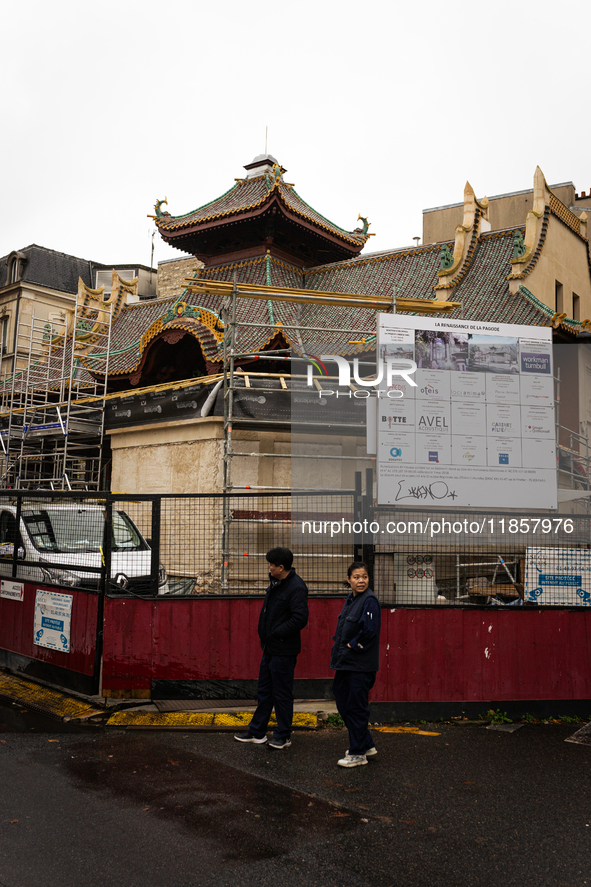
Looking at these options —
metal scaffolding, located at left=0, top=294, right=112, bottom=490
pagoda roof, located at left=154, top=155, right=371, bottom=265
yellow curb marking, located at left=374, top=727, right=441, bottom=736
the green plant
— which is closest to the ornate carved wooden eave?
pagoda roof, located at left=154, top=155, right=371, bottom=265

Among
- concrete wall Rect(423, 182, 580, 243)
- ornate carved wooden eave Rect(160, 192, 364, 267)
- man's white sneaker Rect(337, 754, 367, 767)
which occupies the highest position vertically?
concrete wall Rect(423, 182, 580, 243)

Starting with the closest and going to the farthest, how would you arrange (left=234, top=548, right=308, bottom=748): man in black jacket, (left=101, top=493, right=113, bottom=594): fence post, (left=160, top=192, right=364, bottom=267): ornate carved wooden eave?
(left=234, top=548, right=308, bottom=748): man in black jacket, (left=101, top=493, right=113, bottom=594): fence post, (left=160, top=192, right=364, bottom=267): ornate carved wooden eave

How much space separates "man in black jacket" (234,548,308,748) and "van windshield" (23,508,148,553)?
88.7 inches

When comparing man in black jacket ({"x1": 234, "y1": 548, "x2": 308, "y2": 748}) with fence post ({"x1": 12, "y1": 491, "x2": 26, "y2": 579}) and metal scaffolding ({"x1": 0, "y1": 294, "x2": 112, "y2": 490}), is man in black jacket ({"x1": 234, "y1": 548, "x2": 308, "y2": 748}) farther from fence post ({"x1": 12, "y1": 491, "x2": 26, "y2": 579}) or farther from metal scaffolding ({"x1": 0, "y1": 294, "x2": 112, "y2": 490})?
metal scaffolding ({"x1": 0, "y1": 294, "x2": 112, "y2": 490})

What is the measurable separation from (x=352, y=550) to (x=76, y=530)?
11.4ft

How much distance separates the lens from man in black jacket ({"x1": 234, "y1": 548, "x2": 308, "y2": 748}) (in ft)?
21.4

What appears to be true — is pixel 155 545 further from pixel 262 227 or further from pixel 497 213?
pixel 497 213

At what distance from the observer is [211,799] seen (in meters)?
5.15

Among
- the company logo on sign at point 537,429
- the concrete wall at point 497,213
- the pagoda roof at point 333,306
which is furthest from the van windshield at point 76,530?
the concrete wall at point 497,213

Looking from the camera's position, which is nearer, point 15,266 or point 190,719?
point 190,719

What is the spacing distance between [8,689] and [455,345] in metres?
6.98

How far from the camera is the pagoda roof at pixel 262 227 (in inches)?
922

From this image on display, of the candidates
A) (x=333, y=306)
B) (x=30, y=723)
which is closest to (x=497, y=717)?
(x=30, y=723)

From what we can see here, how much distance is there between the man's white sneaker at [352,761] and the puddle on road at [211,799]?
0.69m
